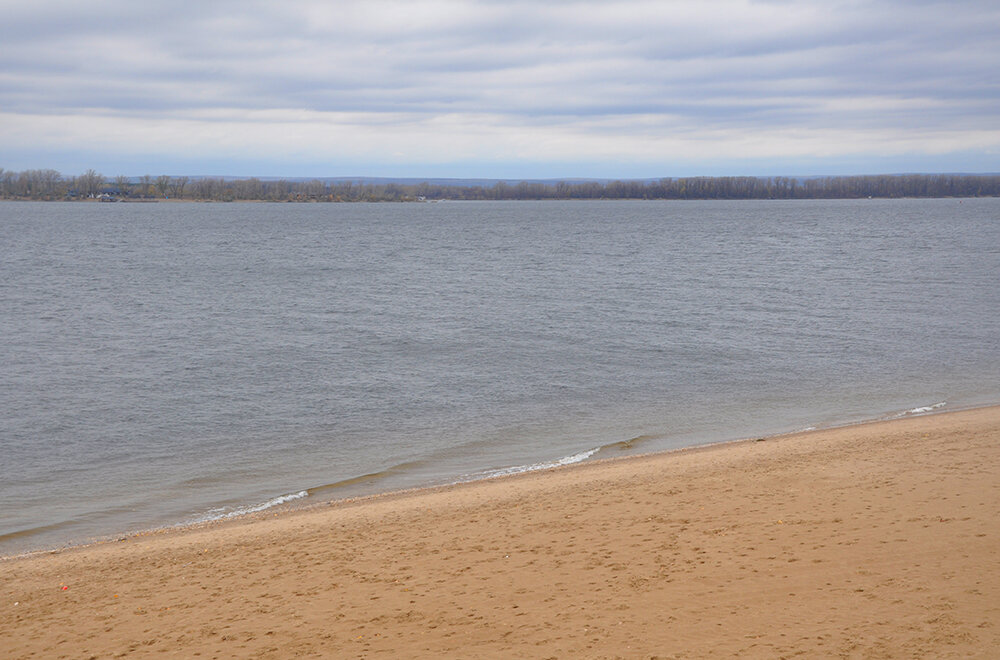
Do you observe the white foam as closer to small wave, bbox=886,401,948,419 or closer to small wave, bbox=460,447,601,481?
small wave, bbox=886,401,948,419

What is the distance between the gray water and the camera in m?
15.0

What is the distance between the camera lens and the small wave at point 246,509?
41.2 ft

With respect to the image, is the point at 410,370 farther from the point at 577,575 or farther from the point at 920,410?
the point at 577,575

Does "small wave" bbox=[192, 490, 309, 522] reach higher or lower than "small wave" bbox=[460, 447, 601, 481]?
lower

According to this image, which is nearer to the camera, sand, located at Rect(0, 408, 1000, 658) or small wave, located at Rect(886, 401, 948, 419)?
sand, located at Rect(0, 408, 1000, 658)

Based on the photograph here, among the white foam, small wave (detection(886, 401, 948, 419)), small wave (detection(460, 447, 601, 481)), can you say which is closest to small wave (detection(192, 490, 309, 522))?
small wave (detection(460, 447, 601, 481))

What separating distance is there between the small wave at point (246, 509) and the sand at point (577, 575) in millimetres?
719

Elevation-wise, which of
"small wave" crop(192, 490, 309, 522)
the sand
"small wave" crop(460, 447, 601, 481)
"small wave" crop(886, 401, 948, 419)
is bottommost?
"small wave" crop(192, 490, 309, 522)

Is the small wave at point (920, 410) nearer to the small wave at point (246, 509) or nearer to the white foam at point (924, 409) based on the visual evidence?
the white foam at point (924, 409)

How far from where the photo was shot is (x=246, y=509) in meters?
12.9

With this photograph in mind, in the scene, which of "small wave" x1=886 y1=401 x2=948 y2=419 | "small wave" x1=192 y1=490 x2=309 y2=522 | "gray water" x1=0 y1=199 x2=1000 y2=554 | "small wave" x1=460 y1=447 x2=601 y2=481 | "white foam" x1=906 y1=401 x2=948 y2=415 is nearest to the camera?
"small wave" x1=192 y1=490 x2=309 y2=522

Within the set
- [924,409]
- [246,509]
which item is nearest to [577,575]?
[246,509]

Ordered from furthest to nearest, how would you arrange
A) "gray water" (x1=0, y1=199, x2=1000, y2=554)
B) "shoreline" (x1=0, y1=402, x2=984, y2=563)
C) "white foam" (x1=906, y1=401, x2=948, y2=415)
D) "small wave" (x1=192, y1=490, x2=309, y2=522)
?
"white foam" (x1=906, y1=401, x2=948, y2=415) < "gray water" (x1=0, y1=199, x2=1000, y2=554) < "small wave" (x1=192, y1=490, x2=309, y2=522) < "shoreline" (x1=0, y1=402, x2=984, y2=563)

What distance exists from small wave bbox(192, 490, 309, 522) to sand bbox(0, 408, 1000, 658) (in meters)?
0.72
